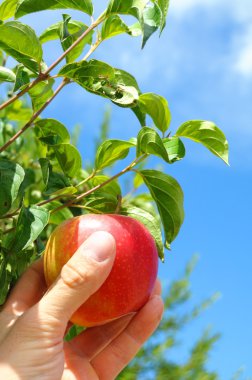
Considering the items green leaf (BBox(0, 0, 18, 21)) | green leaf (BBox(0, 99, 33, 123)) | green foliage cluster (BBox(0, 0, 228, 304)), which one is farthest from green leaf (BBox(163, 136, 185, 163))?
green leaf (BBox(0, 99, 33, 123))

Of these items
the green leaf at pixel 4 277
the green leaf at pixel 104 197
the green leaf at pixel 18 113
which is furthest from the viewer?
the green leaf at pixel 18 113

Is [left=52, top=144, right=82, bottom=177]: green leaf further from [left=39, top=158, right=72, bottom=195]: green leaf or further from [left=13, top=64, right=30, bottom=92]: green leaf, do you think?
[left=13, top=64, right=30, bottom=92]: green leaf

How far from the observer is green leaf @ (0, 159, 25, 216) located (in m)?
1.13

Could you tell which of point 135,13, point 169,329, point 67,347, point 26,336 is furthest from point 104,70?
point 169,329

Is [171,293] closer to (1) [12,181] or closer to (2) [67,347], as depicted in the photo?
(2) [67,347]

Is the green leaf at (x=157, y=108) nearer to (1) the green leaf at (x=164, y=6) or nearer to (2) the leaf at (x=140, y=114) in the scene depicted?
(2) the leaf at (x=140, y=114)

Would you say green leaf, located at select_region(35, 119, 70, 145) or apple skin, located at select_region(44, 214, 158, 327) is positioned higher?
green leaf, located at select_region(35, 119, 70, 145)

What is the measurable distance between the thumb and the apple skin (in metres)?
0.05

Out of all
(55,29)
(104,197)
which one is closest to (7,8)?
(55,29)

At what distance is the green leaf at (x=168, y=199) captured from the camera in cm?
117

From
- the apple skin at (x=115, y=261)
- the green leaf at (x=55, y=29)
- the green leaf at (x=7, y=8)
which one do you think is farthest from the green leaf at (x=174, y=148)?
the green leaf at (x=7, y=8)

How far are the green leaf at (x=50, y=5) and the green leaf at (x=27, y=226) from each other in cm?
36

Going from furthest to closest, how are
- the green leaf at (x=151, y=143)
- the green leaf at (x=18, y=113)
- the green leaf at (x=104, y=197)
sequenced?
the green leaf at (x=18, y=113)
the green leaf at (x=104, y=197)
the green leaf at (x=151, y=143)

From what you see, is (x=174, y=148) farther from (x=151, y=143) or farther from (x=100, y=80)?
(x=100, y=80)
